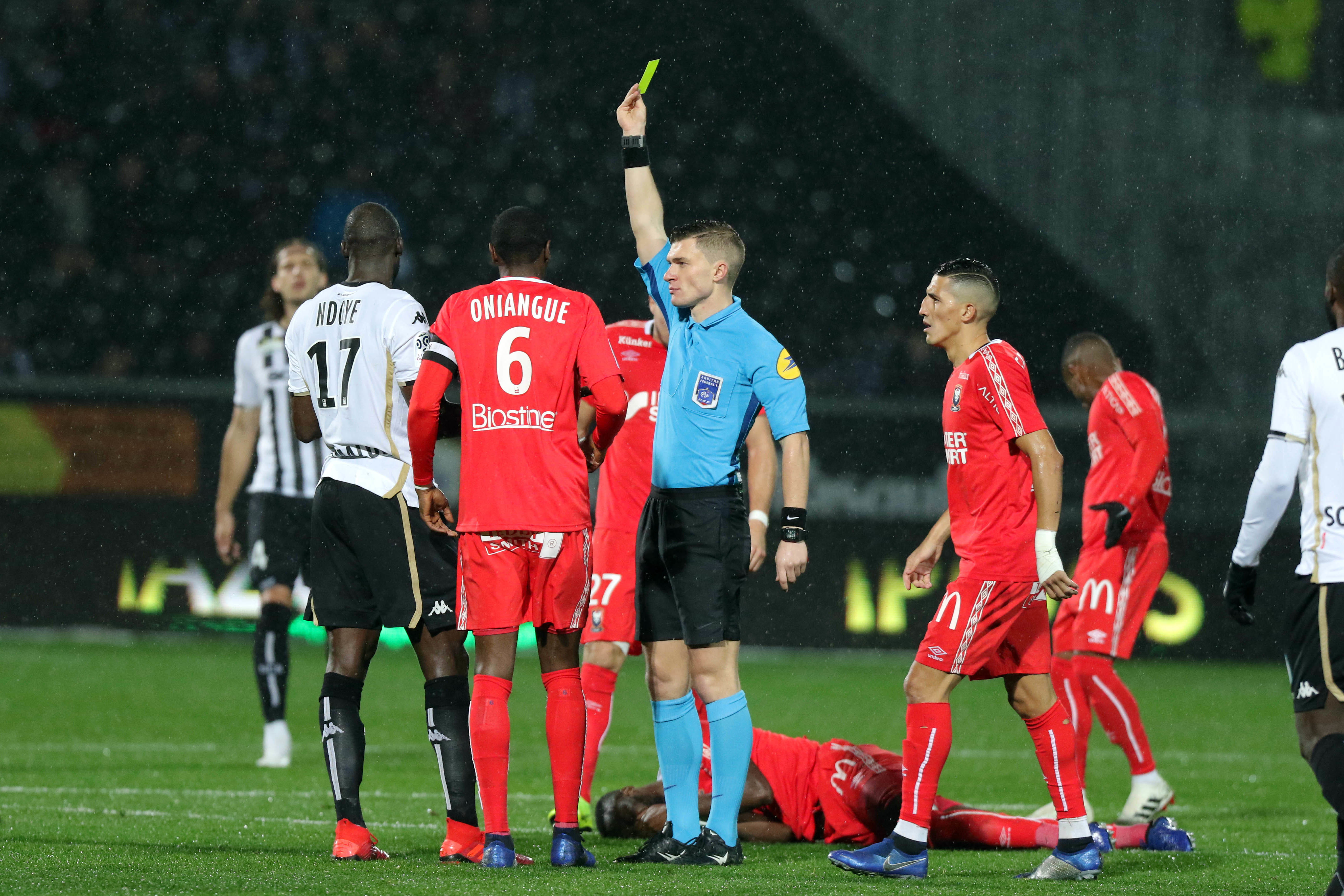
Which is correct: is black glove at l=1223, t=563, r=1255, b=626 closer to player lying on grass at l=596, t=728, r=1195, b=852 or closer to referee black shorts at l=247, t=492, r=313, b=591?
player lying on grass at l=596, t=728, r=1195, b=852

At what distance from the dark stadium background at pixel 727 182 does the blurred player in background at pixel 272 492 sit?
268 inches

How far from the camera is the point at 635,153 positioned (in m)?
5.18

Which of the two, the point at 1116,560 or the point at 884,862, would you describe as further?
the point at 1116,560

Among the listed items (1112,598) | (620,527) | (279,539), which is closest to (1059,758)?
(1112,598)

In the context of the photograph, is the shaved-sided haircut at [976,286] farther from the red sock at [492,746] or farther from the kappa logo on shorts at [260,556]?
the kappa logo on shorts at [260,556]

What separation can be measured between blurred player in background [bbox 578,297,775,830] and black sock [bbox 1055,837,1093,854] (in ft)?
5.85

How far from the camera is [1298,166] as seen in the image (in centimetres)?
1641

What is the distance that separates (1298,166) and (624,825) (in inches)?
529

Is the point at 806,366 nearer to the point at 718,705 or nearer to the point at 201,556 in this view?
the point at 201,556

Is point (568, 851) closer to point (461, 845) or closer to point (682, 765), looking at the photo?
point (461, 845)

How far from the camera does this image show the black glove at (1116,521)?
6.36 m

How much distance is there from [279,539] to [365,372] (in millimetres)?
3185

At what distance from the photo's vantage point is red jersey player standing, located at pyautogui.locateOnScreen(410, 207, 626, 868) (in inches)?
186

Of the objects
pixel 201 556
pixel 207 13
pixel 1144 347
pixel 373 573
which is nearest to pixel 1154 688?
pixel 1144 347
